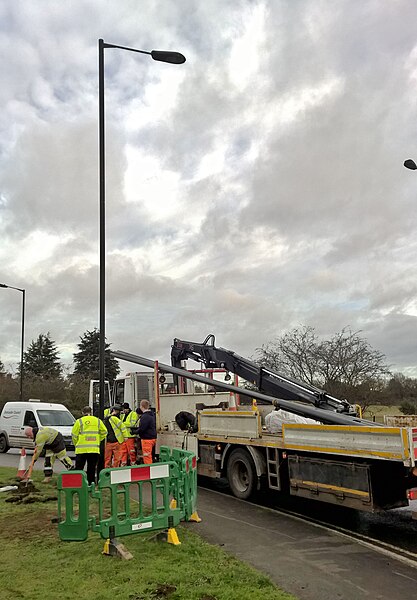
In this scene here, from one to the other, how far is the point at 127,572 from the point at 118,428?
6578 mm

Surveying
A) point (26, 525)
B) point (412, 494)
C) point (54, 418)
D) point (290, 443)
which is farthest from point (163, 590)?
point (54, 418)

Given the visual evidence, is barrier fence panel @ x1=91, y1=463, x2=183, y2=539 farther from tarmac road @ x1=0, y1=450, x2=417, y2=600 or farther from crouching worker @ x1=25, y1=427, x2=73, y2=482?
crouching worker @ x1=25, y1=427, x2=73, y2=482

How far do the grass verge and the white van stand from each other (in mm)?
11080

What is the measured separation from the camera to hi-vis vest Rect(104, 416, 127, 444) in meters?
11.7

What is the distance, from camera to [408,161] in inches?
471

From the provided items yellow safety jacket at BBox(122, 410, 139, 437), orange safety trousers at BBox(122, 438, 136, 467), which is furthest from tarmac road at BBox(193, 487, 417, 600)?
orange safety trousers at BBox(122, 438, 136, 467)

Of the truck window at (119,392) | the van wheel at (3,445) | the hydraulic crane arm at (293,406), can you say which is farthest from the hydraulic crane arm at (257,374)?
the van wheel at (3,445)

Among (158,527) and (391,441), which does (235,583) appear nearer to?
(158,527)

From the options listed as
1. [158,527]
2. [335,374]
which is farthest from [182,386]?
[335,374]

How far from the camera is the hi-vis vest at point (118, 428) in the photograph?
11742 millimetres

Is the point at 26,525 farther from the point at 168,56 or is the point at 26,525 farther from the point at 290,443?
the point at 168,56

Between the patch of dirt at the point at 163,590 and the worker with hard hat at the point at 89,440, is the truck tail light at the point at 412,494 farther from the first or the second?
the worker with hard hat at the point at 89,440

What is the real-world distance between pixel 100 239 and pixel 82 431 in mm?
3528

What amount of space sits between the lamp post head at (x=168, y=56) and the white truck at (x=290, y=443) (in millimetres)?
6538
